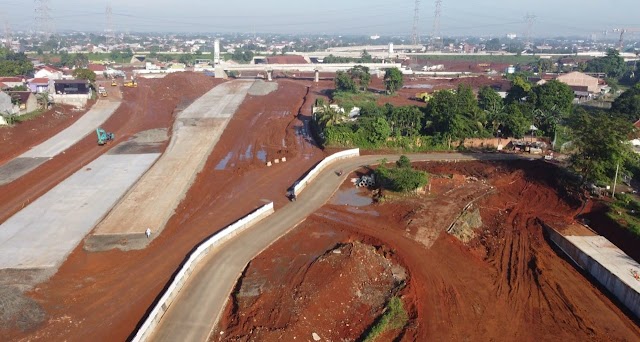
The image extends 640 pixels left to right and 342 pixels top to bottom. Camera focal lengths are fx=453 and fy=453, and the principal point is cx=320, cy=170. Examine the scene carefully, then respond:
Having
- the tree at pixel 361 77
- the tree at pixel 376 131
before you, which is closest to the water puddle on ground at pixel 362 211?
the tree at pixel 376 131

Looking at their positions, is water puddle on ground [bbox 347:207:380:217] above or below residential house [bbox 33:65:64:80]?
below

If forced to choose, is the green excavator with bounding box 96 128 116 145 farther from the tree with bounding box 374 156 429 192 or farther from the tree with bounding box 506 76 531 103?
the tree with bounding box 506 76 531 103

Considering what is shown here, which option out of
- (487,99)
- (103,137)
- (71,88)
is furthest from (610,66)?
(71,88)

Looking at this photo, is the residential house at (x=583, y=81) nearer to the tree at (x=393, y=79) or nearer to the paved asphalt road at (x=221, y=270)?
the tree at (x=393, y=79)

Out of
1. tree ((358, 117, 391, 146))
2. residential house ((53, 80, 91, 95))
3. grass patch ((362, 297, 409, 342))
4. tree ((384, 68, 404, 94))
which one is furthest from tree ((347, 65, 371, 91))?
grass patch ((362, 297, 409, 342))

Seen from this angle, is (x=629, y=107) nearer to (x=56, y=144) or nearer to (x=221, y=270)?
(x=221, y=270)

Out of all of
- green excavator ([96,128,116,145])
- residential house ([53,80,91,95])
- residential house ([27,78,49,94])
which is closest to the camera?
green excavator ([96,128,116,145])


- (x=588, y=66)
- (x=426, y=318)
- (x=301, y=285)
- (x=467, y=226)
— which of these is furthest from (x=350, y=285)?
(x=588, y=66)
